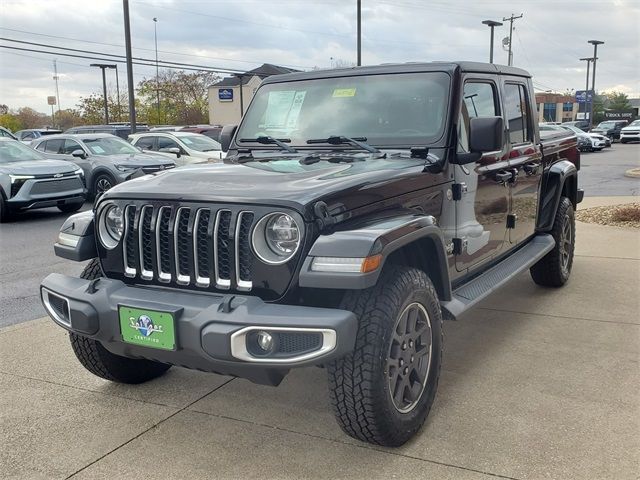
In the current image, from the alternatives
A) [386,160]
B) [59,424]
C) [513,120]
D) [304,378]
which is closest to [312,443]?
[304,378]

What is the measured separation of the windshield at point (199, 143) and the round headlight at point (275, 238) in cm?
1276

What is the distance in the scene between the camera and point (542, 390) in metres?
3.80

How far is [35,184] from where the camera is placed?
11789 mm

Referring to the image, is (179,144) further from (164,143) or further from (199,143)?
(164,143)

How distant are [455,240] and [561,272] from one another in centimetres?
247

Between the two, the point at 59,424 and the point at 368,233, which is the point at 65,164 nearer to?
the point at 59,424

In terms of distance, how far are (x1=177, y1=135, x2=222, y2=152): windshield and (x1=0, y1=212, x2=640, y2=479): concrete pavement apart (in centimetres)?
1085

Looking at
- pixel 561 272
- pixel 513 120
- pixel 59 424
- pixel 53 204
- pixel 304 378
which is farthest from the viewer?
pixel 53 204

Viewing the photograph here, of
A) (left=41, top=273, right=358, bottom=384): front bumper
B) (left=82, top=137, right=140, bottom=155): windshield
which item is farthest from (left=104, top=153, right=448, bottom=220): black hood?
(left=82, top=137, right=140, bottom=155): windshield

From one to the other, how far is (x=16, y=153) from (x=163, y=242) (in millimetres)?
11181

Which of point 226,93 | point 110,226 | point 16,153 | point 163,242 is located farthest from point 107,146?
point 226,93

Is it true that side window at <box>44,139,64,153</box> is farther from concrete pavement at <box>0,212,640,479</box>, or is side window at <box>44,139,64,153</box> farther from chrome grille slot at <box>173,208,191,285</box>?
chrome grille slot at <box>173,208,191,285</box>

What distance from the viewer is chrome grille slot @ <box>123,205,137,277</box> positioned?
3.25 metres

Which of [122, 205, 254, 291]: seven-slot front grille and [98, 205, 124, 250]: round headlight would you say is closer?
[122, 205, 254, 291]: seven-slot front grille
